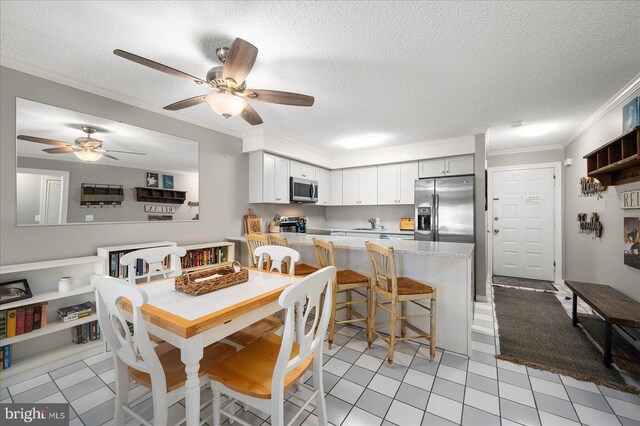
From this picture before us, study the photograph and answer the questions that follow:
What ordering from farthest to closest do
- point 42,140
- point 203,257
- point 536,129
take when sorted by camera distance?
point 536,129
point 203,257
point 42,140

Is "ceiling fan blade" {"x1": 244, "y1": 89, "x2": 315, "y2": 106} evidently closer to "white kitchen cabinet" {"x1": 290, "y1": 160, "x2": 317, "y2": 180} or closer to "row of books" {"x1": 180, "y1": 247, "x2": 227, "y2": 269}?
"row of books" {"x1": 180, "y1": 247, "x2": 227, "y2": 269}

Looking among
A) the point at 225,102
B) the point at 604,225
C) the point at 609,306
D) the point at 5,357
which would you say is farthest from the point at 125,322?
the point at 604,225

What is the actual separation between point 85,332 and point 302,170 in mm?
3428

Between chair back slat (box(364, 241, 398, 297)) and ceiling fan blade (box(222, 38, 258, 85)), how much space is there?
153 centimetres

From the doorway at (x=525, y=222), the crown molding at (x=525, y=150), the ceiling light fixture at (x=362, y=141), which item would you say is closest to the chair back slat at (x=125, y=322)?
the ceiling light fixture at (x=362, y=141)

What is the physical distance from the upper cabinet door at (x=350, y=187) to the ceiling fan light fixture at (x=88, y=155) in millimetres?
3781

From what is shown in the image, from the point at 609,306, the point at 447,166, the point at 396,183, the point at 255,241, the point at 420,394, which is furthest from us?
the point at 396,183

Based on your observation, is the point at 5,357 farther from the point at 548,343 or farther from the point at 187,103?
the point at 548,343

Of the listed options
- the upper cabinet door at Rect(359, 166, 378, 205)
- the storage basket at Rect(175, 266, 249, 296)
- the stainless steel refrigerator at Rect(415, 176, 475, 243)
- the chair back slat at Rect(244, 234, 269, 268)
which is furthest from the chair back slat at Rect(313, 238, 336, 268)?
the upper cabinet door at Rect(359, 166, 378, 205)

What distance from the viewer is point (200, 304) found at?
4.53 feet

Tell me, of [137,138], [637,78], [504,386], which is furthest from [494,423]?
[137,138]

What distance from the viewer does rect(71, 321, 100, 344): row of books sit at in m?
2.39

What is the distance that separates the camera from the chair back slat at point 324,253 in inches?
93.0

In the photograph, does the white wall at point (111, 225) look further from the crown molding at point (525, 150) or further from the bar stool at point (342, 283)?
the crown molding at point (525, 150)
